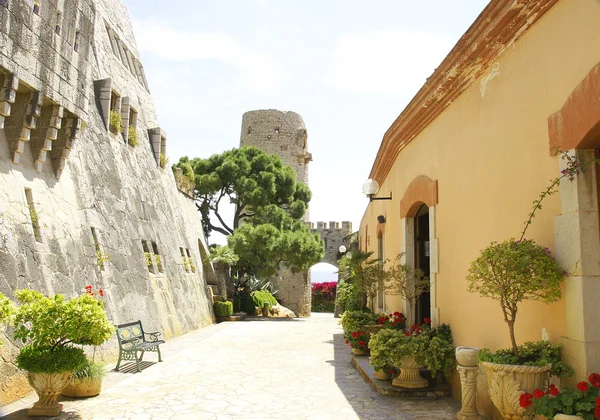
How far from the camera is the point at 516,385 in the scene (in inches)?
157

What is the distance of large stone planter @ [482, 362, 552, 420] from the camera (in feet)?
13.0

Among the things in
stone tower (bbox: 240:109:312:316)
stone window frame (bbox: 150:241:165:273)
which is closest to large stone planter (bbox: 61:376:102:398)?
stone window frame (bbox: 150:241:165:273)

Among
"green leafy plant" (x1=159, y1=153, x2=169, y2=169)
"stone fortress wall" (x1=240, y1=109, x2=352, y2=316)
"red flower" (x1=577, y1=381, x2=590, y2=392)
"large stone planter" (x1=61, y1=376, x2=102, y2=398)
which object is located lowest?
"large stone planter" (x1=61, y1=376, x2=102, y2=398)

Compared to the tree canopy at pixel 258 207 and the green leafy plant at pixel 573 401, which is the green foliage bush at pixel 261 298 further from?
the green leafy plant at pixel 573 401

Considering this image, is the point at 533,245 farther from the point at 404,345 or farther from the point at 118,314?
the point at 118,314

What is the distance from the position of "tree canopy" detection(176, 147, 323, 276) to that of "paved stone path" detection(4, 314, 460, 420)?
1037 cm

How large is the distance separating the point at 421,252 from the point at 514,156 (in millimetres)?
4603

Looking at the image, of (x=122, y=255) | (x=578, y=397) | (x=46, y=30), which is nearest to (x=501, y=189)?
(x=578, y=397)

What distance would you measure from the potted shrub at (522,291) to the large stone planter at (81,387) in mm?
4980

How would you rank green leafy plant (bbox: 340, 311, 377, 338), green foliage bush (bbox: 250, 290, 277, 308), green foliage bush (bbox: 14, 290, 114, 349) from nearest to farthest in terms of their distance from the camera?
green foliage bush (bbox: 14, 290, 114, 349), green leafy plant (bbox: 340, 311, 377, 338), green foliage bush (bbox: 250, 290, 277, 308)

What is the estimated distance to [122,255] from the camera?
1174cm

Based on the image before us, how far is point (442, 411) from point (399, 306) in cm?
395

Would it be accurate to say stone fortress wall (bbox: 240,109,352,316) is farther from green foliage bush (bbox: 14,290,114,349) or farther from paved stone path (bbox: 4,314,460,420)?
green foliage bush (bbox: 14,290,114,349)

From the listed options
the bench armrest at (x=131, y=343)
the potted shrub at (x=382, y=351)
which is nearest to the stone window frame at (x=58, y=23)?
the bench armrest at (x=131, y=343)
